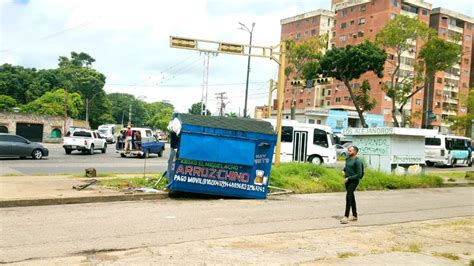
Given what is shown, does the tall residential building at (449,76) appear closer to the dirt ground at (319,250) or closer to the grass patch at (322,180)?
the grass patch at (322,180)

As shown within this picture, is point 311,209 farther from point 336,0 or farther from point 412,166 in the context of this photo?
point 336,0

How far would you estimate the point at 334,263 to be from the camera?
21.0 ft

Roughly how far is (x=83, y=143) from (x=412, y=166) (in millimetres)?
20815

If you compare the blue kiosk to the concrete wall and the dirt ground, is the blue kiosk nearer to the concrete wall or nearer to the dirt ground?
the dirt ground

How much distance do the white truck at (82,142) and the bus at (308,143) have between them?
540 inches

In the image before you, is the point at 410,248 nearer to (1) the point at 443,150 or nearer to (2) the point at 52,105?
(1) the point at 443,150

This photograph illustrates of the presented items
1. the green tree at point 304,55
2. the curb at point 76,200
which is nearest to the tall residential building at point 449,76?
the green tree at point 304,55

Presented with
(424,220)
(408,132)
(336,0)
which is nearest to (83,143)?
(408,132)

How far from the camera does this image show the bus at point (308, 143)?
26.4 metres

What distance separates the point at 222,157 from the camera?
12.7 metres

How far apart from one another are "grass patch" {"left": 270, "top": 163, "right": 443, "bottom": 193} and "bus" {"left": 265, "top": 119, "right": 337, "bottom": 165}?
7226 millimetres

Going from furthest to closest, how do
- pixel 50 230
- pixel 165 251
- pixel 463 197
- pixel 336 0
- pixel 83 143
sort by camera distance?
pixel 336 0
pixel 83 143
pixel 463 197
pixel 50 230
pixel 165 251

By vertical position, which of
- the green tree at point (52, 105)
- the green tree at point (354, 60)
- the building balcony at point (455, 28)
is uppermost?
the building balcony at point (455, 28)

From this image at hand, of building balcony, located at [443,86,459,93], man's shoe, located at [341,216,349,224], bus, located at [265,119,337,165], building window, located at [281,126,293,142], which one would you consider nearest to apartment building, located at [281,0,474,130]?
building balcony, located at [443,86,459,93]
